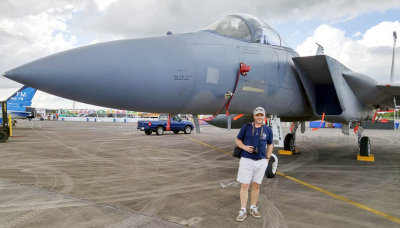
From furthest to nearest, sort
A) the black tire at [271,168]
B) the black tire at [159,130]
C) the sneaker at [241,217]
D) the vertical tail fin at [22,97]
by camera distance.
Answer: the vertical tail fin at [22,97] < the black tire at [159,130] < the black tire at [271,168] < the sneaker at [241,217]

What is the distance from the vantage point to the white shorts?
3.40 metres

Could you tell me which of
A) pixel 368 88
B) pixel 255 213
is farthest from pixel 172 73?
pixel 368 88

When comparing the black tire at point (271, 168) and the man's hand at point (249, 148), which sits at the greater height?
the man's hand at point (249, 148)

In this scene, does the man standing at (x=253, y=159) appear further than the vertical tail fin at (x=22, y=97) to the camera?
No

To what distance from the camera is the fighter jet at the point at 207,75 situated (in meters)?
2.88

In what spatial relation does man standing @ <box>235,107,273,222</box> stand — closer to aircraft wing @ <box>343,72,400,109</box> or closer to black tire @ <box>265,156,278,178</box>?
black tire @ <box>265,156,278,178</box>

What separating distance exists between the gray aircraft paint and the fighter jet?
1 cm

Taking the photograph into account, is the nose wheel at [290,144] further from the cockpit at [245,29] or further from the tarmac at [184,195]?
the cockpit at [245,29]

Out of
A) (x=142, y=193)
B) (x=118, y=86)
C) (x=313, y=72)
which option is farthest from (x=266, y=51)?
(x=142, y=193)

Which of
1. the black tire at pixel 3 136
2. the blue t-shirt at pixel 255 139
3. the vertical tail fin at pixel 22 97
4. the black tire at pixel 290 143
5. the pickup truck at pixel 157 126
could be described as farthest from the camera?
the vertical tail fin at pixel 22 97

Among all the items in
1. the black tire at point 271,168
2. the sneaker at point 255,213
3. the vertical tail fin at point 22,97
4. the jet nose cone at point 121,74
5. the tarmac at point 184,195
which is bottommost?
the tarmac at point 184,195

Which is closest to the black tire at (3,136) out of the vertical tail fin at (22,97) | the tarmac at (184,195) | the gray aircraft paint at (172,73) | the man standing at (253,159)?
the tarmac at (184,195)

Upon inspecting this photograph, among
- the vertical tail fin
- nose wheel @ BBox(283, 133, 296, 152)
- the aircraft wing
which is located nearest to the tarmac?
the aircraft wing

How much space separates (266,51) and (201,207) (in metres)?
3.06
